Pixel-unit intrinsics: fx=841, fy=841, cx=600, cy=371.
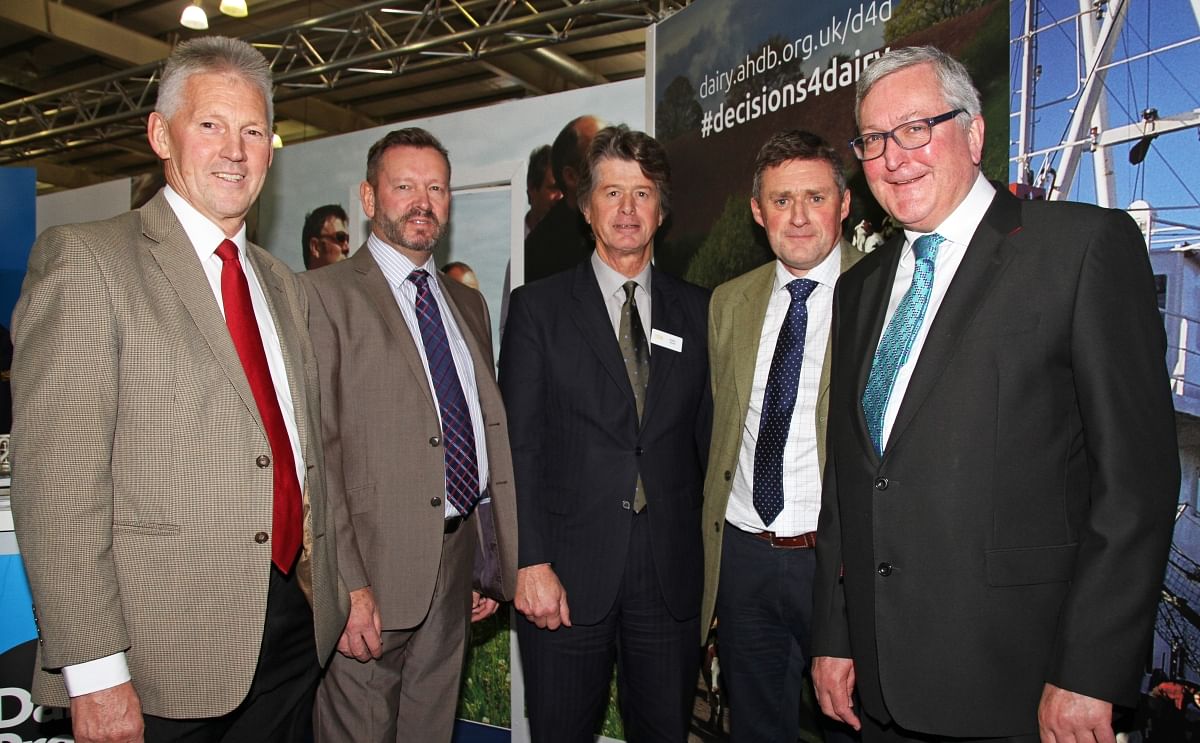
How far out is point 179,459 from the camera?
1.75 metres

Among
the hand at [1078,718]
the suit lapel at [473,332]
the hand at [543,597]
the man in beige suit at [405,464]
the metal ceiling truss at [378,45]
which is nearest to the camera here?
the hand at [1078,718]

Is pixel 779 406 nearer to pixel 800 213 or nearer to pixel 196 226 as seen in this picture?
pixel 800 213

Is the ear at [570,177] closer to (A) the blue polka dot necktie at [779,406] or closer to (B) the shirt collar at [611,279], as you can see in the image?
(B) the shirt collar at [611,279]

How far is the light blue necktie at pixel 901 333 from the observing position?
6.05 ft

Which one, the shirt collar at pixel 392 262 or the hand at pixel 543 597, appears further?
the shirt collar at pixel 392 262

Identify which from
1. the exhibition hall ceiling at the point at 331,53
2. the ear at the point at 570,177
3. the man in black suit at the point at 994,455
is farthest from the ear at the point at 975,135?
the exhibition hall ceiling at the point at 331,53

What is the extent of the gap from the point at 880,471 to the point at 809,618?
828 millimetres

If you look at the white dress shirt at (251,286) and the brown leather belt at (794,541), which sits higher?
the white dress shirt at (251,286)

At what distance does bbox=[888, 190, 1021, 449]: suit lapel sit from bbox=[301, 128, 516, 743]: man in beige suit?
55.0 inches

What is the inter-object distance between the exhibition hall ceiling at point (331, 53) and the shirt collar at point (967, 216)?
5645 mm

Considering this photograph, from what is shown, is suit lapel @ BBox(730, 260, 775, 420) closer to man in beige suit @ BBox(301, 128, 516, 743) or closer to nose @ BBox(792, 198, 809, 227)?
nose @ BBox(792, 198, 809, 227)

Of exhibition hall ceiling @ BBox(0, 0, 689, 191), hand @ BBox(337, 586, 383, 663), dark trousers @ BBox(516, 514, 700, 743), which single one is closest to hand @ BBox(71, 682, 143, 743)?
hand @ BBox(337, 586, 383, 663)

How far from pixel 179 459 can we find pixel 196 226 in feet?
1.86

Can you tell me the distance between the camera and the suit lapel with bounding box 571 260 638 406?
8.70 feet
